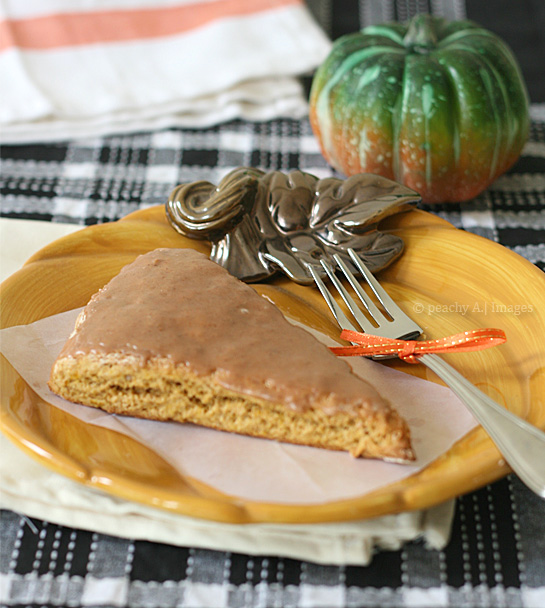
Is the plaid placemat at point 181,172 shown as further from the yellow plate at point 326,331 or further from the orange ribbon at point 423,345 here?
the orange ribbon at point 423,345

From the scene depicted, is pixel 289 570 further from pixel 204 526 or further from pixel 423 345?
pixel 423 345

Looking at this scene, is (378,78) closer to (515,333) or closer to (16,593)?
(515,333)

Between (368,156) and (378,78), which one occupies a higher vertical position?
(378,78)

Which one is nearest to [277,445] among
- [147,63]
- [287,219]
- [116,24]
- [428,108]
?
[287,219]

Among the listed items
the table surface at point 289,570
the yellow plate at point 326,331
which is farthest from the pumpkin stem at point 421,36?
the table surface at point 289,570

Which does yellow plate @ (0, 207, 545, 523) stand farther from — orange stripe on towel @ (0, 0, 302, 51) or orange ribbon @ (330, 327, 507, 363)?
orange stripe on towel @ (0, 0, 302, 51)

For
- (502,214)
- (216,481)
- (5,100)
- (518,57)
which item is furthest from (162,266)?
(518,57)
